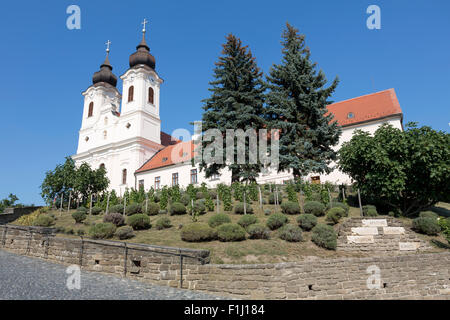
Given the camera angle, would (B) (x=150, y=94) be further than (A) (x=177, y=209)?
Yes

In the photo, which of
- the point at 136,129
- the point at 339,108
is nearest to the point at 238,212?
the point at 339,108

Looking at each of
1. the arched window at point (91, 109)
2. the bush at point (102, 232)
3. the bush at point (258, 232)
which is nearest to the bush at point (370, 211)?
the bush at point (258, 232)

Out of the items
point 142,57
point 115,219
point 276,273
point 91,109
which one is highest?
point 142,57

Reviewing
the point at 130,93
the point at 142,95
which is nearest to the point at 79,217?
the point at 142,95

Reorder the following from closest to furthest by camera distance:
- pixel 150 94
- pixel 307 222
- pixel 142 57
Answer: pixel 307 222
pixel 142 57
pixel 150 94

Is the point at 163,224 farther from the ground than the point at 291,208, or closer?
closer

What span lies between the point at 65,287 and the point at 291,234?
8.94 metres

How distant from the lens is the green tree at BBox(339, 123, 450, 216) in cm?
1625

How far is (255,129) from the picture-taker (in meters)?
24.5

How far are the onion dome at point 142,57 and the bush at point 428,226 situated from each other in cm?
4033

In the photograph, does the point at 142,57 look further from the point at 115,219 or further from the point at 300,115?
the point at 115,219

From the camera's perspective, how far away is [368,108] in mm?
31719
